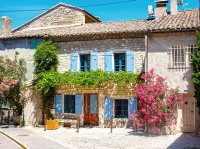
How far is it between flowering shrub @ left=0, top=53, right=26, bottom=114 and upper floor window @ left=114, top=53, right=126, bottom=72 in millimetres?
6409

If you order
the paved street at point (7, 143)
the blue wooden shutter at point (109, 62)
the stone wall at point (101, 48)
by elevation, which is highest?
the stone wall at point (101, 48)

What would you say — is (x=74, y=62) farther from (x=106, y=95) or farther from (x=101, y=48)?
(x=106, y=95)

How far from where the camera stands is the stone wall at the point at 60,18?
979 inches

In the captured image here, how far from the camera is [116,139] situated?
1557 centimetres

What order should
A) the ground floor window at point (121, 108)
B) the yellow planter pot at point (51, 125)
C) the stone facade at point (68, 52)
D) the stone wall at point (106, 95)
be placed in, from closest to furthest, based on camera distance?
the stone wall at point (106, 95)
the yellow planter pot at point (51, 125)
the stone facade at point (68, 52)
the ground floor window at point (121, 108)

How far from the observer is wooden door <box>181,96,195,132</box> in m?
17.2

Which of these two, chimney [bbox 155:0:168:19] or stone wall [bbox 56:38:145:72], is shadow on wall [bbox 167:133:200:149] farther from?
chimney [bbox 155:0:168:19]

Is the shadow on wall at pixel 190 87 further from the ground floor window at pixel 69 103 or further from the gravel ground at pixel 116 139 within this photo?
the ground floor window at pixel 69 103

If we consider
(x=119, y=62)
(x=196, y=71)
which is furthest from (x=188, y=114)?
(x=119, y=62)

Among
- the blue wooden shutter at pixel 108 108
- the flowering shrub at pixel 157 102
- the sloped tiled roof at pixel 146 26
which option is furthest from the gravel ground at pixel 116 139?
the sloped tiled roof at pixel 146 26

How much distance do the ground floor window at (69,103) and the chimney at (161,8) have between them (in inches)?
329

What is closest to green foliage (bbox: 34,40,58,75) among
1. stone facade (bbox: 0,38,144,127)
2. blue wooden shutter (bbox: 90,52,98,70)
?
stone facade (bbox: 0,38,144,127)

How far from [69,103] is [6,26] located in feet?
30.4

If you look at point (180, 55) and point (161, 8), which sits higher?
point (161, 8)
